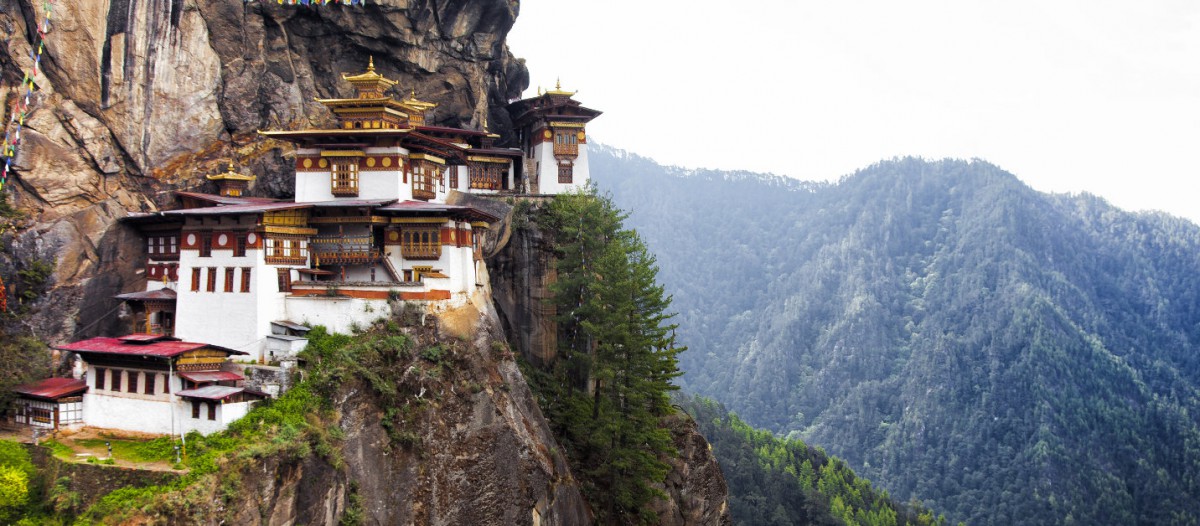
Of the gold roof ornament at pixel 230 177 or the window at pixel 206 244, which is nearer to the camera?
the window at pixel 206 244

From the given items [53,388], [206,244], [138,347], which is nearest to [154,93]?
[206,244]

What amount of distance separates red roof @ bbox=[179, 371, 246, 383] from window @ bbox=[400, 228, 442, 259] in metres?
10.3

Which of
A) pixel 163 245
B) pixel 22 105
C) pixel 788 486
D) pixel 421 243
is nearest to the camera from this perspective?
pixel 22 105

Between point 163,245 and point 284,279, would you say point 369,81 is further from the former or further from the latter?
point 163,245

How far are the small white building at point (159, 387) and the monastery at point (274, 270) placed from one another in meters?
0.05

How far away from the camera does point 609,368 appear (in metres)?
43.4

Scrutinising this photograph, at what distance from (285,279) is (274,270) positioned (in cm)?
71

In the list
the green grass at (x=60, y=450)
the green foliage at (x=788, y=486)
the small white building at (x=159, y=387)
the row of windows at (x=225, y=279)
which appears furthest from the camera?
the green foliage at (x=788, y=486)

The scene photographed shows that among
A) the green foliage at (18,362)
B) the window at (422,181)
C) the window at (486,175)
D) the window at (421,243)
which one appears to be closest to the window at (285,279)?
the window at (421,243)

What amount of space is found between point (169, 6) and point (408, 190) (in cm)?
1441

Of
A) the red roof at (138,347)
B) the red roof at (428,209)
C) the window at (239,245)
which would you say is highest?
the red roof at (428,209)

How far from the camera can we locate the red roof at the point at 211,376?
31438mm

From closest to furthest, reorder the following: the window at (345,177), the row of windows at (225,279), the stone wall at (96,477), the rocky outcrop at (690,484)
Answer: the stone wall at (96,477) < the row of windows at (225,279) < the window at (345,177) < the rocky outcrop at (690,484)

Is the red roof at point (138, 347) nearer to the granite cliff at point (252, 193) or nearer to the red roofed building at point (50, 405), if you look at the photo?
the red roofed building at point (50, 405)
